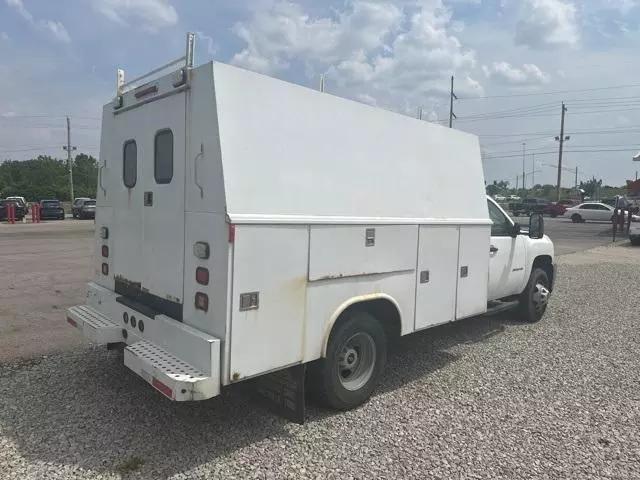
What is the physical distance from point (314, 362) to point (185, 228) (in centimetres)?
145

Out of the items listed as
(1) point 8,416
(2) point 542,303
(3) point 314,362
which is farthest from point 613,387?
(1) point 8,416

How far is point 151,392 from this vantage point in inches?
179

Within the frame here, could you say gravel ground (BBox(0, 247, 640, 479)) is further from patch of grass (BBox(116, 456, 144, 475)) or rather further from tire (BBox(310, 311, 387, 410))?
tire (BBox(310, 311, 387, 410))

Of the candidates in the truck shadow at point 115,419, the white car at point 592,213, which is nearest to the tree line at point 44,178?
the white car at point 592,213

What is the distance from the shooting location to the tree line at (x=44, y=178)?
76.5 metres

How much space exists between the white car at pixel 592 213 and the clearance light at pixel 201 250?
44.3m

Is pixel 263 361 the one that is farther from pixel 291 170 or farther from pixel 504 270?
pixel 504 270

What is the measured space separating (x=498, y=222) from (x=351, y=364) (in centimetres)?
316

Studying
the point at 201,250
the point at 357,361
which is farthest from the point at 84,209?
the point at 201,250

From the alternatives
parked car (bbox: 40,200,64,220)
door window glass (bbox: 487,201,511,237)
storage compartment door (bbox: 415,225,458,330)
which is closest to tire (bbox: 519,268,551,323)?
door window glass (bbox: 487,201,511,237)

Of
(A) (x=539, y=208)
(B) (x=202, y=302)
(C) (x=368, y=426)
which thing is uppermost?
(A) (x=539, y=208)

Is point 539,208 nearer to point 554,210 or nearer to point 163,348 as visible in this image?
point 554,210

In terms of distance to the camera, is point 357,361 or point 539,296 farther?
point 539,296

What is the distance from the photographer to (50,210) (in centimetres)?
3531
